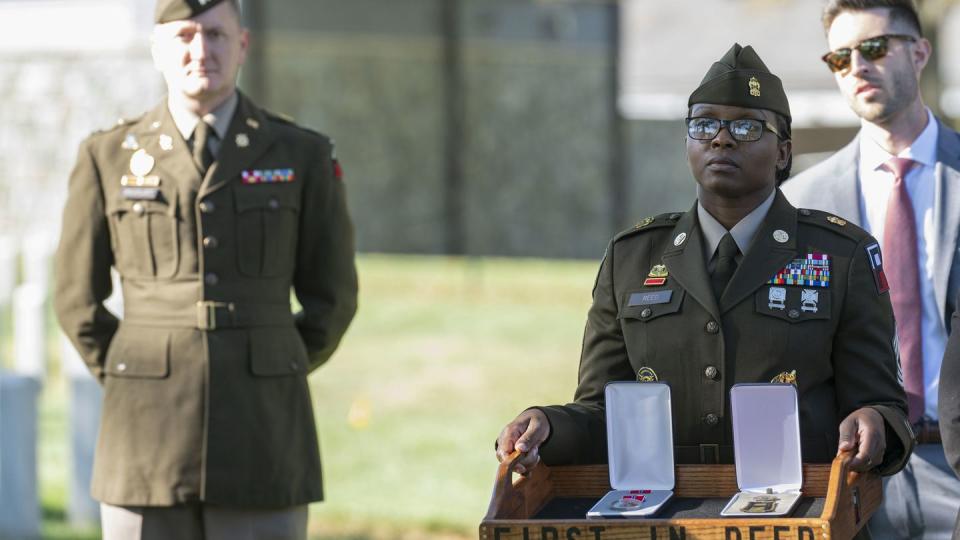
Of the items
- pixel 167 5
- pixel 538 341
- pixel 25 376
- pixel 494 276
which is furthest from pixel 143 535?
pixel 494 276

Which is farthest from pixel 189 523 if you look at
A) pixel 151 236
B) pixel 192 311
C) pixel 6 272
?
pixel 6 272

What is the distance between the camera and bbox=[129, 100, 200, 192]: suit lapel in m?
4.71

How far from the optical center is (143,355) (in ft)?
15.4

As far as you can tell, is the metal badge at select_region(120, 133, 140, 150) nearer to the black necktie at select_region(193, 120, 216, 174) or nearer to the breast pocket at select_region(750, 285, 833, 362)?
the black necktie at select_region(193, 120, 216, 174)

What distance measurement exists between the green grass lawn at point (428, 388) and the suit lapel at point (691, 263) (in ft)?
16.1

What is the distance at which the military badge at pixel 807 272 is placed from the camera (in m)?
3.42

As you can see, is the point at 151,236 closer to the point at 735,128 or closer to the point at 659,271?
the point at 659,271

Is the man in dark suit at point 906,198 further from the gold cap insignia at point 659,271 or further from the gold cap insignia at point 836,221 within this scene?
the gold cap insignia at point 659,271

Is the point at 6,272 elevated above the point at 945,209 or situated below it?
below

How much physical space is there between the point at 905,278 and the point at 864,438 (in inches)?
50.8

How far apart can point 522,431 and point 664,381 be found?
0.33 meters

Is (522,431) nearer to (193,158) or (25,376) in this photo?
(193,158)

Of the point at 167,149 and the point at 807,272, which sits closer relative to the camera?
the point at 807,272

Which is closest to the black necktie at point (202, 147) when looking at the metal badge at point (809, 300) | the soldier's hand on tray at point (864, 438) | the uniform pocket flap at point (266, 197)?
the uniform pocket flap at point (266, 197)
